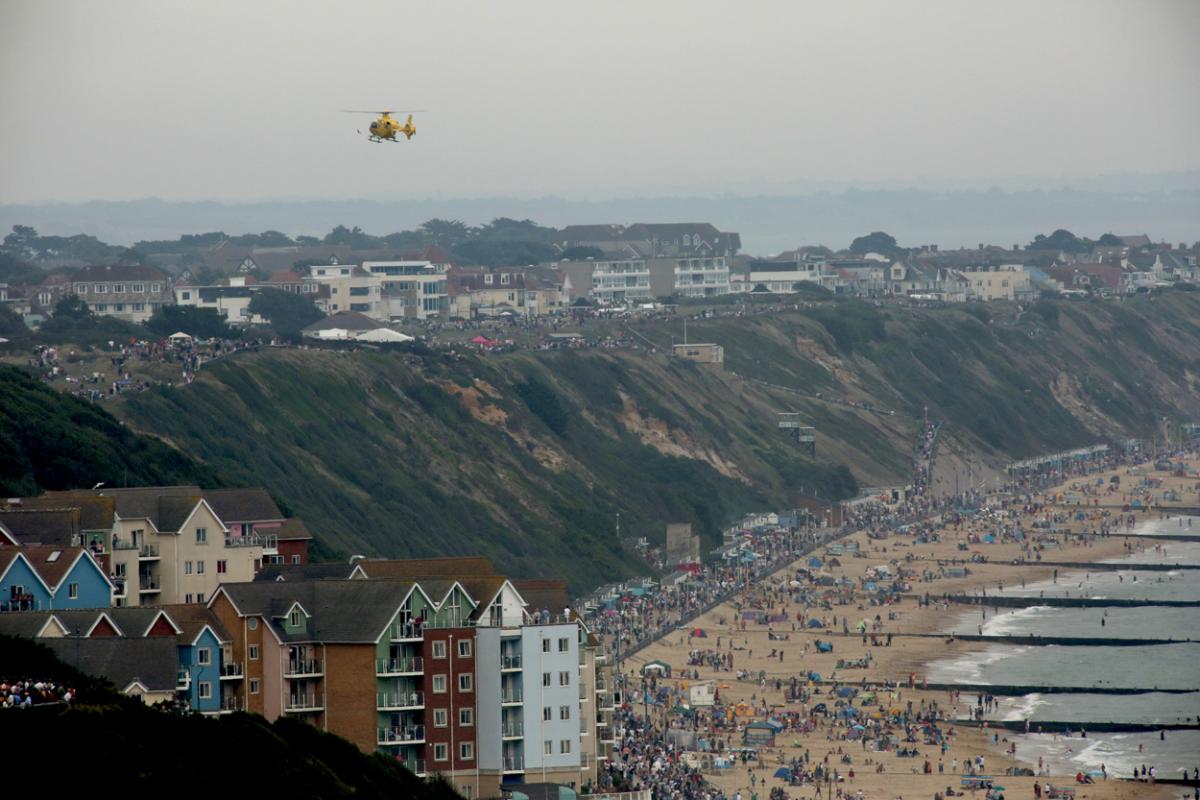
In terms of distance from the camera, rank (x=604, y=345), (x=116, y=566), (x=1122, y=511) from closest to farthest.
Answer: (x=116, y=566)
(x=1122, y=511)
(x=604, y=345)

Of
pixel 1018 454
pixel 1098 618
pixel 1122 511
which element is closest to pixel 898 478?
pixel 1122 511

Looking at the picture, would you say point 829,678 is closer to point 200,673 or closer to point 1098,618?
point 1098,618

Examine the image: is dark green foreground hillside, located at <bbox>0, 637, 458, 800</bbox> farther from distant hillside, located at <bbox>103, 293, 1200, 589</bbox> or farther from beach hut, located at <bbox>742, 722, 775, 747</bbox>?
distant hillside, located at <bbox>103, 293, 1200, 589</bbox>

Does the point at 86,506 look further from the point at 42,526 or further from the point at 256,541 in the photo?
the point at 256,541

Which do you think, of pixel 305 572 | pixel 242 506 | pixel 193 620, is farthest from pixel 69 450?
pixel 193 620

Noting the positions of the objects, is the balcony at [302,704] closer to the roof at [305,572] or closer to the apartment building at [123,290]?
the roof at [305,572]

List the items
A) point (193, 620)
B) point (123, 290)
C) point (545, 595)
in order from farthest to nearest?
point (123, 290) < point (545, 595) < point (193, 620)

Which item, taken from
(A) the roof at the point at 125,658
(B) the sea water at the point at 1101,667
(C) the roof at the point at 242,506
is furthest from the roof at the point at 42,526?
(B) the sea water at the point at 1101,667
